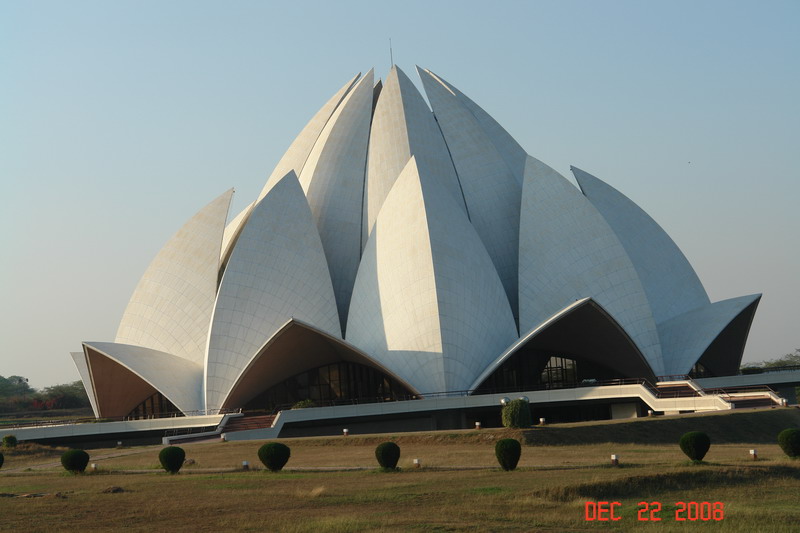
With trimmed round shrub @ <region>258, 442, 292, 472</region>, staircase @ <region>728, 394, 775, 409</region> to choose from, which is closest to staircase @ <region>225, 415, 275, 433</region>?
trimmed round shrub @ <region>258, 442, 292, 472</region>

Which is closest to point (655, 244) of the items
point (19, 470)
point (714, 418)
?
point (714, 418)

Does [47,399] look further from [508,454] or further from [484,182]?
[508,454]

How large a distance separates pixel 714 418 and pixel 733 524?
14228 mm

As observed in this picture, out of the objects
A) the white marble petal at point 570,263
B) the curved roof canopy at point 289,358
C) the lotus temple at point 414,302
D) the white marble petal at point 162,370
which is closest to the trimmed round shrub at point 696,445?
the lotus temple at point 414,302

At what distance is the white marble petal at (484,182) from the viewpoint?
44.7 meters

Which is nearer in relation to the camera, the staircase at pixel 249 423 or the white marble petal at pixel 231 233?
the staircase at pixel 249 423

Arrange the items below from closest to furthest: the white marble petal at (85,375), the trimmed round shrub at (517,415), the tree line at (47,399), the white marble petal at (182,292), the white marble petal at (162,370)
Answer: the trimmed round shrub at (517,415)
the white marble petal at (162,370)
the white marble petal at (182,292)
the white marble petal at (85,375)
the tree line at (47,399)

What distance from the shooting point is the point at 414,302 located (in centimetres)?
3688

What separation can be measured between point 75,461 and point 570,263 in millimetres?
26532

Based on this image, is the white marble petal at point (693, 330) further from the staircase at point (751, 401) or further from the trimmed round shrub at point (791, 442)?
the trimmed round shrub at point (791, 442)

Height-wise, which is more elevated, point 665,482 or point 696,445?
point 696,445

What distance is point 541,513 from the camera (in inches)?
530

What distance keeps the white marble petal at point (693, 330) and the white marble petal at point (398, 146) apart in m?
12.4
